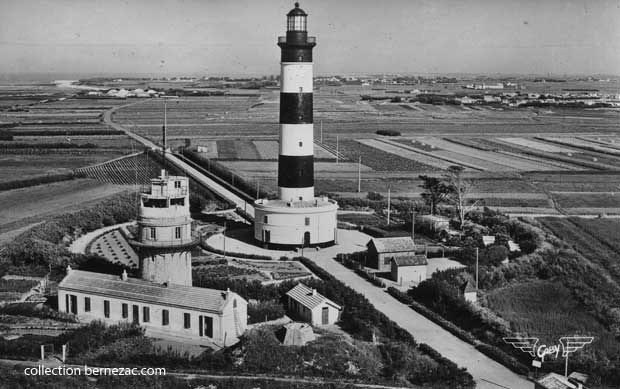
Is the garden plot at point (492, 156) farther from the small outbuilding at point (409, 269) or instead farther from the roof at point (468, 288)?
the roof at point (468, 288)

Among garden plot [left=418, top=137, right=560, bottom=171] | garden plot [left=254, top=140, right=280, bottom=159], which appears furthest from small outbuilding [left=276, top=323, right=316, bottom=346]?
garden plot [left=254, top=140, right=280, bottom=159]

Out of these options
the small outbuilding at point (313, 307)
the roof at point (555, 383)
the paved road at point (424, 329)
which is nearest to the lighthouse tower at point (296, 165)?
the paved road at point (424, 329)

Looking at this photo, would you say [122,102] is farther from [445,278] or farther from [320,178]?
[445,278]

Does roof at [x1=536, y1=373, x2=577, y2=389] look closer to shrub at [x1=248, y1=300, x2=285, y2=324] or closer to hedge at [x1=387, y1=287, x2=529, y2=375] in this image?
hedge at [x1=387, y1=287, x2=529, y2=375]

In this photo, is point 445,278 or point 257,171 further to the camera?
point 257,171

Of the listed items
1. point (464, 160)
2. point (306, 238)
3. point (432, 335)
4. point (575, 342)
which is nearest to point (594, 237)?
point (306, 238)

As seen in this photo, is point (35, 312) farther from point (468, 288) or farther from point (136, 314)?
point (468, 288)

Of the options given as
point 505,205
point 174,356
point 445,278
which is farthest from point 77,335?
point 505,205
